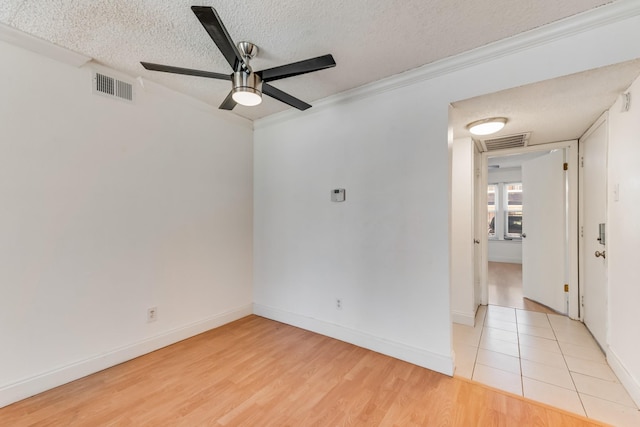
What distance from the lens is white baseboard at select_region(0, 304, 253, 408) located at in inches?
72.7

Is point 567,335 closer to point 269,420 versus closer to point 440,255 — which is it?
point 440,255

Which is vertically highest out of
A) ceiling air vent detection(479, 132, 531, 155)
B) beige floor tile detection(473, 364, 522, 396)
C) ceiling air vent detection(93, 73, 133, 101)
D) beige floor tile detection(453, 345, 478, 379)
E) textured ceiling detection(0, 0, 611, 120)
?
textured ceiling detection(0, 0, 611, 120)

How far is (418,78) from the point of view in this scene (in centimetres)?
231

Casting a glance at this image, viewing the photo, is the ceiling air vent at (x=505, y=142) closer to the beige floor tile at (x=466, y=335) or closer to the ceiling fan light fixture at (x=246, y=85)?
the beige floor tile at (x=466, y=335)

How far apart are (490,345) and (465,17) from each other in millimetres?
2814

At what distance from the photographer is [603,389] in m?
1.97

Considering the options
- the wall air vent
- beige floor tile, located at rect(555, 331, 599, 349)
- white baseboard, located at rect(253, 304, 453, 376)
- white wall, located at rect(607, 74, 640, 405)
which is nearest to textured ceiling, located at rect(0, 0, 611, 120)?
white wall, located at rect(607, 74, 640, 405)

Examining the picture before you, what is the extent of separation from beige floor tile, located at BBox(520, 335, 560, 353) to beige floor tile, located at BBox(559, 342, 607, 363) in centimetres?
5

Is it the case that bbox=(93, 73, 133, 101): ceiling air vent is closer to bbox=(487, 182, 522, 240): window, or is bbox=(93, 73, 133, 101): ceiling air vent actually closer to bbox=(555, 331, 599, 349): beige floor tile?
bbox=(555, 331, 599, 349): beige floor tile

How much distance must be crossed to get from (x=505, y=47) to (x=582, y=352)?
9.02ft

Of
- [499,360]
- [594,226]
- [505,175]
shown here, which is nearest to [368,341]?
[499,360]

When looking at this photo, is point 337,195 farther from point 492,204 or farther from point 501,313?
point 492,204

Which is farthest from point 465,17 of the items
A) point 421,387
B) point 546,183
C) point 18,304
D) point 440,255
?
point 18,304

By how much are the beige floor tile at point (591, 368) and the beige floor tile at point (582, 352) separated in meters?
0.07
